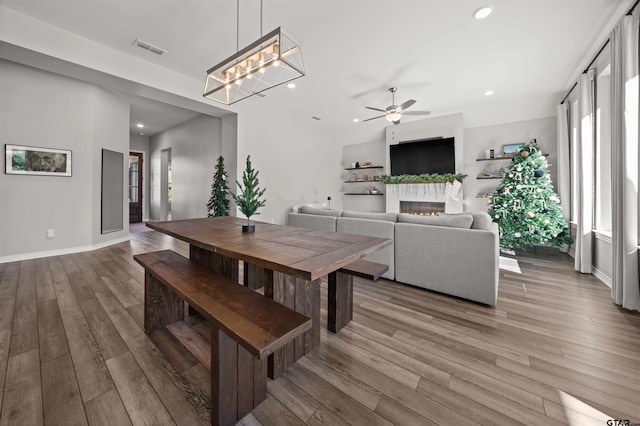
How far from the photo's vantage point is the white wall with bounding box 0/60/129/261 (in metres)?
3.50

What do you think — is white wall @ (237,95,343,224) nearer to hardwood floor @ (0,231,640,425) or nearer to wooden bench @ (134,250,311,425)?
hardwood floor @ (0,231,640,425)

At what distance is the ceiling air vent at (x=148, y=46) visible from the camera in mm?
3098

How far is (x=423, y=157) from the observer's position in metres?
5.89

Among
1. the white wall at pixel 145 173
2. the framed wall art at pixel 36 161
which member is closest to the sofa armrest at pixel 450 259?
the framed wall art at pixel 36 161

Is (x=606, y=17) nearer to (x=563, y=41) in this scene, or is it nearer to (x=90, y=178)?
(x=563, y=41)

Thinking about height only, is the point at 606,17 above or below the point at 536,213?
above

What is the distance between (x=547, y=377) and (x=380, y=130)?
6216 mm

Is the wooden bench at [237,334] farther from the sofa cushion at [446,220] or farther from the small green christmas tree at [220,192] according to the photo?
the small green christmas tree at [220,192]

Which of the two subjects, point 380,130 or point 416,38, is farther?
point 380,130

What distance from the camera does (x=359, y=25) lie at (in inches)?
108

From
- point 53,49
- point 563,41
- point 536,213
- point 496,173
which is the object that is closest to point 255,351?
point 53,49

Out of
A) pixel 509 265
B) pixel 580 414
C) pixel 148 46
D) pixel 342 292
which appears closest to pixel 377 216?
pixel 342 292

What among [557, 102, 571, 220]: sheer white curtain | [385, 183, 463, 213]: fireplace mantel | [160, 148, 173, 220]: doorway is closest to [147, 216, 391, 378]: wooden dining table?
[385, 183, 463, 213]: fireplace mantel

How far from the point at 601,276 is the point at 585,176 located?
1.33 m
